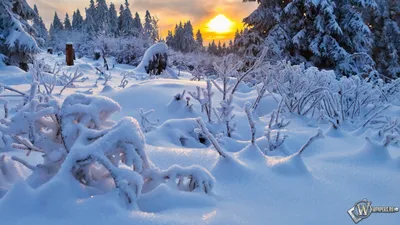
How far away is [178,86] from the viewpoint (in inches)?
203

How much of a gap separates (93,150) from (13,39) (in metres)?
10.7

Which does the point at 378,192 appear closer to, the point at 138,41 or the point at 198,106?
the point at 198,106

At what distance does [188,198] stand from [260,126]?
240 centimetres

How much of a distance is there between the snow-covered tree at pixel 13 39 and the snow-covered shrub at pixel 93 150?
32.6ft

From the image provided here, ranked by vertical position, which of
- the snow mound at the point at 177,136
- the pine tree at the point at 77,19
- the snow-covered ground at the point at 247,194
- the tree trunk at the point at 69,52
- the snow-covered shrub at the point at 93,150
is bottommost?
the snow mound at the point at 177,136

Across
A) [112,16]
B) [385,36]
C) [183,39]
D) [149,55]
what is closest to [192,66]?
[149,55]

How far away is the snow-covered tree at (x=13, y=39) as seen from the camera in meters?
9.84

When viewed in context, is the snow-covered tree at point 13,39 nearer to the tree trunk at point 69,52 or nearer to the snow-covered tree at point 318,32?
the tree trunk at point 69,52

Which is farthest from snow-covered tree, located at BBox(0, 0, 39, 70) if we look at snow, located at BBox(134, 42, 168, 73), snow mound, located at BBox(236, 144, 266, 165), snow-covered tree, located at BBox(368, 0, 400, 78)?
snow-covered tree, located at BBox(368, 0, 400, 78)

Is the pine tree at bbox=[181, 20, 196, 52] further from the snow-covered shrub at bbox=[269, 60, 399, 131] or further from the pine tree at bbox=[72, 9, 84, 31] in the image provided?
the snow-covered shrub at bbox=[269, 60, 399, 131]

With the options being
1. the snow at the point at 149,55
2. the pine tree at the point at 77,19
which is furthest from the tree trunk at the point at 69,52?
the pine tree at the point at 77,19

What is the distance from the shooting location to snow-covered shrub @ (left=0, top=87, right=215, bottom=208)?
3.91 feet

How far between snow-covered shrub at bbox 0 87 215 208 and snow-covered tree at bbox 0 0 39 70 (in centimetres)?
995

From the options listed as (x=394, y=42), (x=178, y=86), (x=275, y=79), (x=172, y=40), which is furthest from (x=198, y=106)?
(x=172, y=40)
